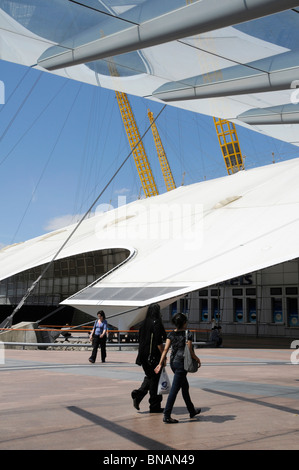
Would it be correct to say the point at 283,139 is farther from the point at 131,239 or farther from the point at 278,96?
the point at 131,239

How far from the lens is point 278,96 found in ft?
36.5

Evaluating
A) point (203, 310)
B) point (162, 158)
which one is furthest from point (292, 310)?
point (162, 158)

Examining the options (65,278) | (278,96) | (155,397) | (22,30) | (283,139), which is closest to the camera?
(155,397)

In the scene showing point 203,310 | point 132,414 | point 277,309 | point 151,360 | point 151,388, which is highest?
point 277,309

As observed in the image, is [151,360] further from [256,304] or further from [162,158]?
[162,158]

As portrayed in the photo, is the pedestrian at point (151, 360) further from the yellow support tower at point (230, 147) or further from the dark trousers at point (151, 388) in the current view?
the yellow support tower at point (230, 147)

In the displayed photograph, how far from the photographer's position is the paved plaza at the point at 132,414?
5336mm

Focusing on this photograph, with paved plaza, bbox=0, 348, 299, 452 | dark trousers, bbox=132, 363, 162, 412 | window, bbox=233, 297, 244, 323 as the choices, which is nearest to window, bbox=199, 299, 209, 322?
window, bbox=233, 297, 244, 323

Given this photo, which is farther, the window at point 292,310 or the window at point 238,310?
the window at point 238,310

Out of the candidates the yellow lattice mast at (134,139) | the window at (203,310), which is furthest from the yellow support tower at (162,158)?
the window at (203,310)

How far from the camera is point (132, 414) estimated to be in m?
7.03

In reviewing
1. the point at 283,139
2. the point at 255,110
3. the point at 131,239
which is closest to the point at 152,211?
the point at 131,239

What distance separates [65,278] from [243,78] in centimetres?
3674

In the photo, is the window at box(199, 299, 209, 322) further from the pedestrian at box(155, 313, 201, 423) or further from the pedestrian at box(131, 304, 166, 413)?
the pedestrian at box(155, 313, 201, 423)
